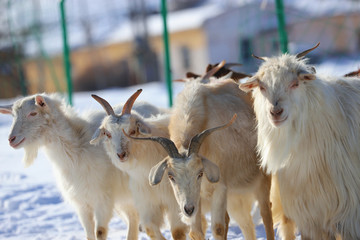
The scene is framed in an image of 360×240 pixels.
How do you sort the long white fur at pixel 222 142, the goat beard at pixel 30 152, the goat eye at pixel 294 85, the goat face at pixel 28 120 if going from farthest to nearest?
Answer: the goat beard at pixel 30 152 → the goat face at pixel 28 120 → the long white fur at pixel 222 142 → the goat eye at pixel 294 85

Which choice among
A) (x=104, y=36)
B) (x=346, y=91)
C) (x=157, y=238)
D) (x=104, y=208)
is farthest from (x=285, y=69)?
(x=104, y=36)

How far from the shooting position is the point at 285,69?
4.27 metres

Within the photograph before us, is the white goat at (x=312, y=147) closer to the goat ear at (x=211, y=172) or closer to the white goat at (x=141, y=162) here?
the goat ear at (x=211, y=172)

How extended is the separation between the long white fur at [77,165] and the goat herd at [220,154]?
0.04 ft

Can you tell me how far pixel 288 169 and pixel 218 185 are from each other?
681mm

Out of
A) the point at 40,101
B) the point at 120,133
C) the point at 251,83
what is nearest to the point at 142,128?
the point at 120,133

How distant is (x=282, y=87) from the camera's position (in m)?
4.19

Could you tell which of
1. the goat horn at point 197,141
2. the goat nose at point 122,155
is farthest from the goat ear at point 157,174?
the goat nose at point 122,155

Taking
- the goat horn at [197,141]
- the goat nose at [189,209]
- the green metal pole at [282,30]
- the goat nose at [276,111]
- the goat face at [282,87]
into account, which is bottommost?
the goat nose at [189,209]

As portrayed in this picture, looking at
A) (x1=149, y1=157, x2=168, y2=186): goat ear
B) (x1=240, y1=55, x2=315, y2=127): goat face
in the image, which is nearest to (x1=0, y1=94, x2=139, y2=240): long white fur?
(x1=149, y1=157, x2=168, y2=186): goat ear

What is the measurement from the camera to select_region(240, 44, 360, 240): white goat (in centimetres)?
427

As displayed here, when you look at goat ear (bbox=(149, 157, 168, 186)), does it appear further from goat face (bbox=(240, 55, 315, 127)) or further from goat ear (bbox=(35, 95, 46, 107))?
goat ear (bbox=(35, 95, 46, 107))

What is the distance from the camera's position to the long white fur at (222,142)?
4797 millimetres

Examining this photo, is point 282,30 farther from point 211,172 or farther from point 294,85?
point 211,172
